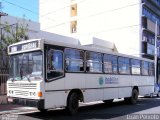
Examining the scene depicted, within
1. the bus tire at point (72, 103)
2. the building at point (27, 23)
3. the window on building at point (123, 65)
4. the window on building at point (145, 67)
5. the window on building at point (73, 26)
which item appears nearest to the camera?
the bus tire at point (72, 103)

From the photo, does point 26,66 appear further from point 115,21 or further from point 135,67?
point 115,21

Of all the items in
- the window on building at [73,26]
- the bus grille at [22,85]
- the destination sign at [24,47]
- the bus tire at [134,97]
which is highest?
the window on building at [73,26]

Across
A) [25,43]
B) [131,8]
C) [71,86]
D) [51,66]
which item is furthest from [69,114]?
[131,8]

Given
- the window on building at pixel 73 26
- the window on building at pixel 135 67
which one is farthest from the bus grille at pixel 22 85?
the window on building at pixel 73 26

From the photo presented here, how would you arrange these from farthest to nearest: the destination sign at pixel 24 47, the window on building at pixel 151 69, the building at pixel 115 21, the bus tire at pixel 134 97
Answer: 1. the building at pixel 115 21
2. the window on building at pixel 151 69
3. the bus tire at pixel 134 97
4. the destination sign at pixel 24 47

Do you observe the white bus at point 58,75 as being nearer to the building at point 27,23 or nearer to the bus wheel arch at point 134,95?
the bus wheel arch at point 134,95

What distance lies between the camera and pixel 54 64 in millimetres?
12469

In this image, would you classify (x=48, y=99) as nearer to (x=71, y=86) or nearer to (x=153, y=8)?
(x=71, y=86)

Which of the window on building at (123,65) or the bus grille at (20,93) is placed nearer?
the bus grille at (20,93)

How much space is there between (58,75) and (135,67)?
28.2 ft

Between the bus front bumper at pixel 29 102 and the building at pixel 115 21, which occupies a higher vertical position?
the building at pixel 115 21

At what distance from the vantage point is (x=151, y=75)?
22875 millimetres

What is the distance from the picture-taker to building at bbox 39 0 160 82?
4047 cm

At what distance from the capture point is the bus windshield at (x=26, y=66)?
1207cm
